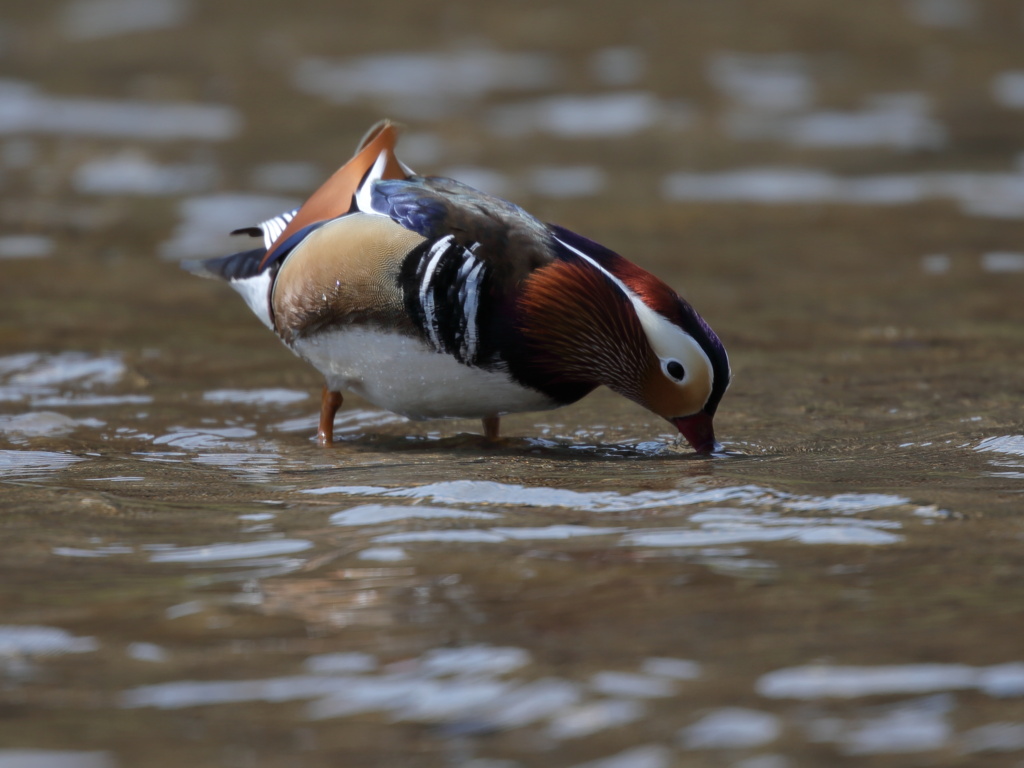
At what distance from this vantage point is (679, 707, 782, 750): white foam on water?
2455mm

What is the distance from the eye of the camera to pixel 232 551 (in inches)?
139

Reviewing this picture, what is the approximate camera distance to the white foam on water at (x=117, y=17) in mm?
14188

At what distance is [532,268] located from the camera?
468 centimetres

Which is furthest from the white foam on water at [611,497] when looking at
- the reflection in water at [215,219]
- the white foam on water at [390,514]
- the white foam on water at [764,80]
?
the white foam on water at [764,80]

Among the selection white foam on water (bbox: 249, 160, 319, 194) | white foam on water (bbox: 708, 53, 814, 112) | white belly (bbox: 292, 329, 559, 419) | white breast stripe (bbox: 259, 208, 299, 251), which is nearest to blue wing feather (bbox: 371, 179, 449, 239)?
white belly (bbox: 292, 329, 559, 419)

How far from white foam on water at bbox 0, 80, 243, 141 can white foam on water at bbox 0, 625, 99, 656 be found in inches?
378

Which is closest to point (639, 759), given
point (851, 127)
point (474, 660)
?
point (474, 660)

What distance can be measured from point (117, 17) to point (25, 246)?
5733 millimetres

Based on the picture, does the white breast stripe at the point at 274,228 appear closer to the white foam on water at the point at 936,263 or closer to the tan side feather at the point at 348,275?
the tan side feather at the point at 348,275

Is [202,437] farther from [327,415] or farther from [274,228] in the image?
[274,228]

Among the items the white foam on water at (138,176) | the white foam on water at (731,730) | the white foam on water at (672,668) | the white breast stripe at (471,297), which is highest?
the white foam on water at (138,176)

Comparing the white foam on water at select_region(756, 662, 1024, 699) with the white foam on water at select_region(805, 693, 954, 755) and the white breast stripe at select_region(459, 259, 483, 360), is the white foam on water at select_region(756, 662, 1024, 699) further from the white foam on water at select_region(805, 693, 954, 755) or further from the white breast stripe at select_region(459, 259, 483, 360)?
the white breast stripe at select_region(459, 259, 483, 360)

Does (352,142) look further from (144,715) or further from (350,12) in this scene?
(144,715)

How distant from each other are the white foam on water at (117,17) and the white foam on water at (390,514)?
11.7 metres
